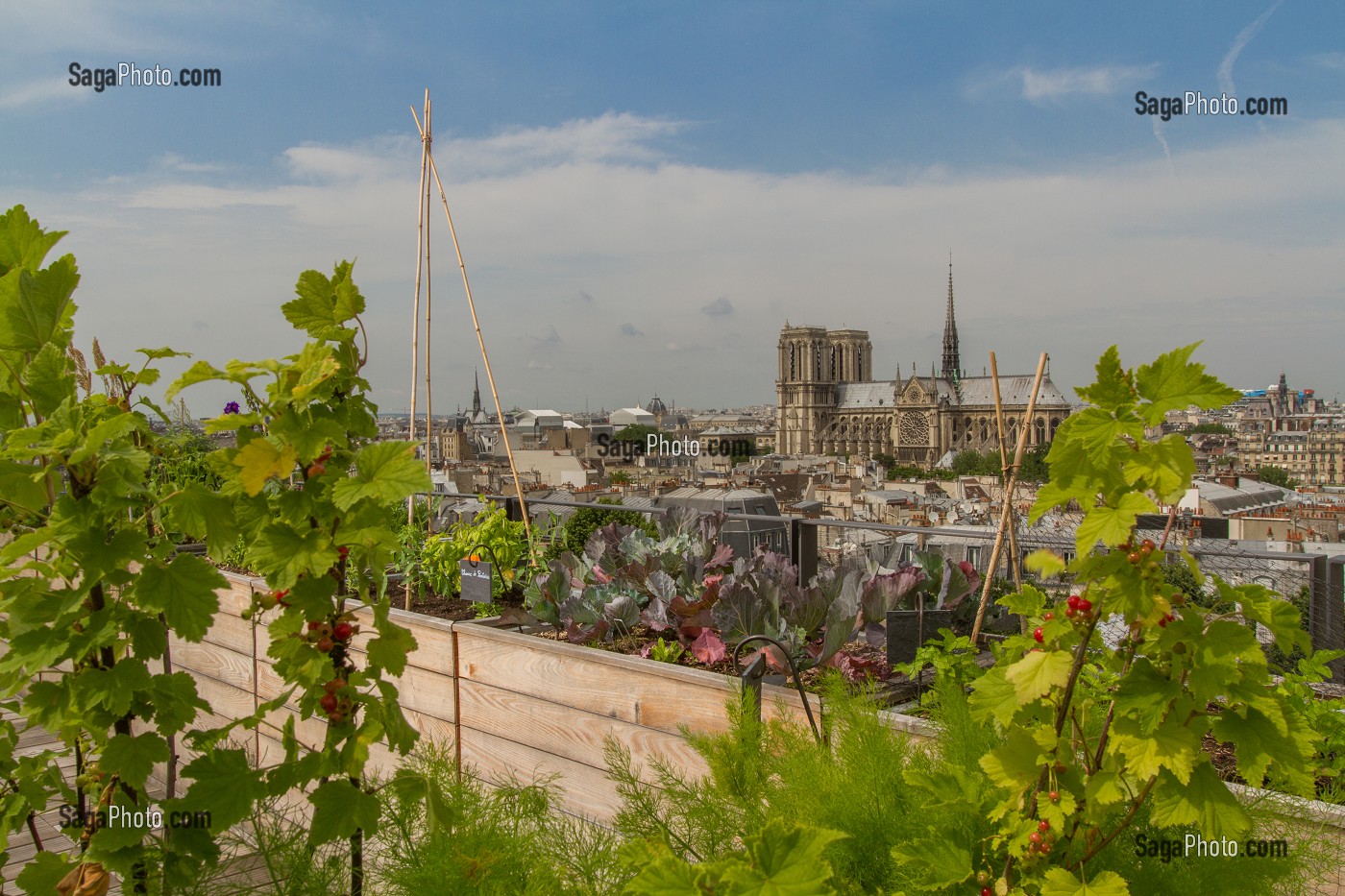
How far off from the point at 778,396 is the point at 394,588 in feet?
326

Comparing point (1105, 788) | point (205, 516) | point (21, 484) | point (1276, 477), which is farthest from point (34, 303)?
point (1276, 477)

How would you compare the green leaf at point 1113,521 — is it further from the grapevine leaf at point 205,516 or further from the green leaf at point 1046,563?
the grapevine leaf at point 205,516

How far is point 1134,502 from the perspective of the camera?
1.03 m

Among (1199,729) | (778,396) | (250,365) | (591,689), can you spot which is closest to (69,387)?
(250,365)

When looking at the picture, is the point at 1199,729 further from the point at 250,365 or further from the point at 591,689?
the point at 591,689

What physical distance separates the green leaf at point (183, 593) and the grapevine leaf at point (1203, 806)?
111 centimetres

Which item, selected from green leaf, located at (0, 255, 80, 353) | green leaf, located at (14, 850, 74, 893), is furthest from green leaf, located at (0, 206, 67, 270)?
green leaf, located at (14, 850, 74, 893)

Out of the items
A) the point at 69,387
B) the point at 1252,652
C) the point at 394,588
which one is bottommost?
the point at 394,588

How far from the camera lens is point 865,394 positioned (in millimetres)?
101250

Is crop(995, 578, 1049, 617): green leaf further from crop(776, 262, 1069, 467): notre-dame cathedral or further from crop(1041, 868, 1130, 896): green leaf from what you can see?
crop(776, 262, 1069, 467): notre-dame cathedral

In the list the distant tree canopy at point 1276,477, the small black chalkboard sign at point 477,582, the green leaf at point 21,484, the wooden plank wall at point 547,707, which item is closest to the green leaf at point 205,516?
the green leaf at point 21,484

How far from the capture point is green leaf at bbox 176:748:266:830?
1249mm

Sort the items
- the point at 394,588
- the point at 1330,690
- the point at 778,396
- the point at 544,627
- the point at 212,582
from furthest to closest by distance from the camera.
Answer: the point at 778,396
the point at 394,588
the point at 544,627
the point at 1330,690
the point at 212,582

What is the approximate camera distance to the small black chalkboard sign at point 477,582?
11.6ft
